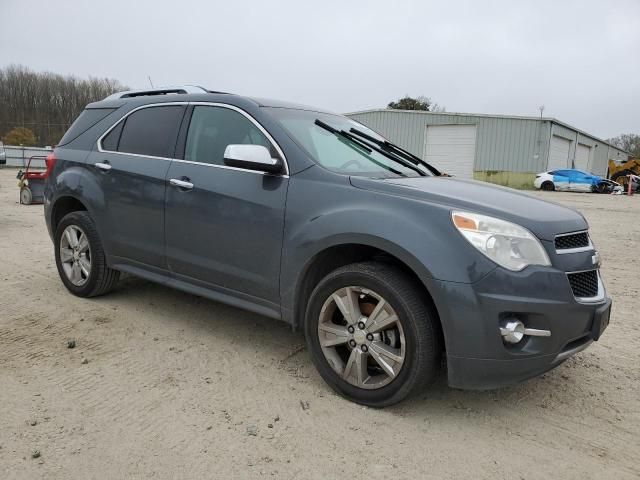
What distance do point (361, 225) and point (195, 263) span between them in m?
1.39

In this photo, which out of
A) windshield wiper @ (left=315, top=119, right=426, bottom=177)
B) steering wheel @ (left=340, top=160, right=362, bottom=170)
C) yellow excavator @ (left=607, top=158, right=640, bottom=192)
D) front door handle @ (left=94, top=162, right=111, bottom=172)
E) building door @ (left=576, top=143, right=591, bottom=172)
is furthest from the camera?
building door @ (left=576, top=143, right=591, bottom=172)

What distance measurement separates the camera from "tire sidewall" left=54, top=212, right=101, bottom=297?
14.0 ft

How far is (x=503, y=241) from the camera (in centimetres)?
246

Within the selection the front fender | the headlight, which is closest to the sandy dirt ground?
the front fender

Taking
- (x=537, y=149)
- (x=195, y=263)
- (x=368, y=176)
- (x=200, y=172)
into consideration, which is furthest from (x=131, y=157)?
(x=537, y=149)

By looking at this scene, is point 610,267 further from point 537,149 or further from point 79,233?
point 537,149

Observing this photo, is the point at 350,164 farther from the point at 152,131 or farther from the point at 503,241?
the point at 152,131

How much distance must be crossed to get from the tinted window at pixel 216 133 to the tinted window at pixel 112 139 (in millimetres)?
880

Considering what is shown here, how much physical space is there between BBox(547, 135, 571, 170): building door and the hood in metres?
29.8

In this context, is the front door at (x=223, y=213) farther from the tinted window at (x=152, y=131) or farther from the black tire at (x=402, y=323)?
the black tire at (x=402, y=323)

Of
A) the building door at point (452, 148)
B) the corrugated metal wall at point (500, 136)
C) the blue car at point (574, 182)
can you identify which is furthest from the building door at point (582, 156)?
the building door at point (452, 148)

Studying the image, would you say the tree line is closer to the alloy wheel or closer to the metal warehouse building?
the metal warehouse building

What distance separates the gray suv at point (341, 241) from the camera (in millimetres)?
2451

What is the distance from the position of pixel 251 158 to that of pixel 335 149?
645 mm
